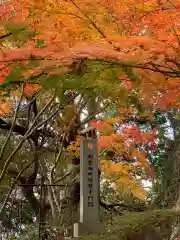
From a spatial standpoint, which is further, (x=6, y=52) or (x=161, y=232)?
(x=161, y=232)

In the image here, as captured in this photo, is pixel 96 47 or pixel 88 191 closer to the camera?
pixel 96 47

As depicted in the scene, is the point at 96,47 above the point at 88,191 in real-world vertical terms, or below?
above

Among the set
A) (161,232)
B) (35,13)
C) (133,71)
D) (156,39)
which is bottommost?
(161,232)

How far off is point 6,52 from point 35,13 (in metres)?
0.82

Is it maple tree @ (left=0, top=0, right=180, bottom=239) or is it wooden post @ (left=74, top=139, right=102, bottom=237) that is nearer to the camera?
maple tree @ (left=0, top=0, right=180, bottom=239)

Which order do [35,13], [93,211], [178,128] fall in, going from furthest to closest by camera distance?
1. [178,128]
2. [93,211]
3. [35,13]

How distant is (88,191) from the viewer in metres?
6.80

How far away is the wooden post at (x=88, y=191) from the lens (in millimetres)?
6469

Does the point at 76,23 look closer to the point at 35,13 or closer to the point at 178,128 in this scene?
the point at 35,13

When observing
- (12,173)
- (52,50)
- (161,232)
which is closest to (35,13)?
(52,50)

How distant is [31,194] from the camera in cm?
933

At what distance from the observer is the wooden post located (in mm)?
6469

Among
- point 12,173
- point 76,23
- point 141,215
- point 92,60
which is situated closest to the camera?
point 92,60

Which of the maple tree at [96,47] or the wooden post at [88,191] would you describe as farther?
the wooden post at [88,191]
